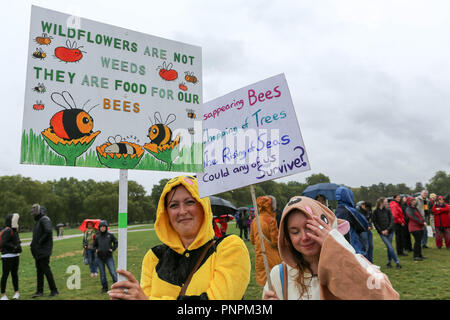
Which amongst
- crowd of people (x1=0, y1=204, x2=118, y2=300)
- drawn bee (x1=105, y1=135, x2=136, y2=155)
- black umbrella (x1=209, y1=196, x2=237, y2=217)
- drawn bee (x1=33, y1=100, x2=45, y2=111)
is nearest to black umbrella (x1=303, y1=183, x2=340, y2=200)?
black umbrella (x1=209, y1=196, x2=237, y2=217)

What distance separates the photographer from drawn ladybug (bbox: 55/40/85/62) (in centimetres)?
196

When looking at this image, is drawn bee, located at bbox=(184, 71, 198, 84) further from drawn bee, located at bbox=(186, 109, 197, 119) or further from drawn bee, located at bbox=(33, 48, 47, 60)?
drawn bee, located at bbox=(33, 48, 47, 60)

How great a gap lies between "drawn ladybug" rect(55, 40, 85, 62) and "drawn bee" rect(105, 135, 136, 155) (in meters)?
0.58

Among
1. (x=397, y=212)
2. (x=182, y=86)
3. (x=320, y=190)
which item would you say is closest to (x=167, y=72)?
(x=182, y=86)

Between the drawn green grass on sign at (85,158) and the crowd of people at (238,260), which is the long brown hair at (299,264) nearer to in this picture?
the crowd of people at (238,260)

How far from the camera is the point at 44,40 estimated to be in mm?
1929

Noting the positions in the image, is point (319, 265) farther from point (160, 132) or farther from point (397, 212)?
point (397, 212)

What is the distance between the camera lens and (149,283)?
7.09ft

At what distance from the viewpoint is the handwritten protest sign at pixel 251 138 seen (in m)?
2.28

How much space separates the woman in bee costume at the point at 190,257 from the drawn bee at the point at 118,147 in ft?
1.32

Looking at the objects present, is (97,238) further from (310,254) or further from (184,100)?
(310,254)

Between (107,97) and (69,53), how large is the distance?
37 centimetres

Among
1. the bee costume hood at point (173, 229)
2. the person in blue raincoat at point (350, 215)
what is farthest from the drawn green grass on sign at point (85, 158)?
the person in blue raincoat at point (350, 215)
